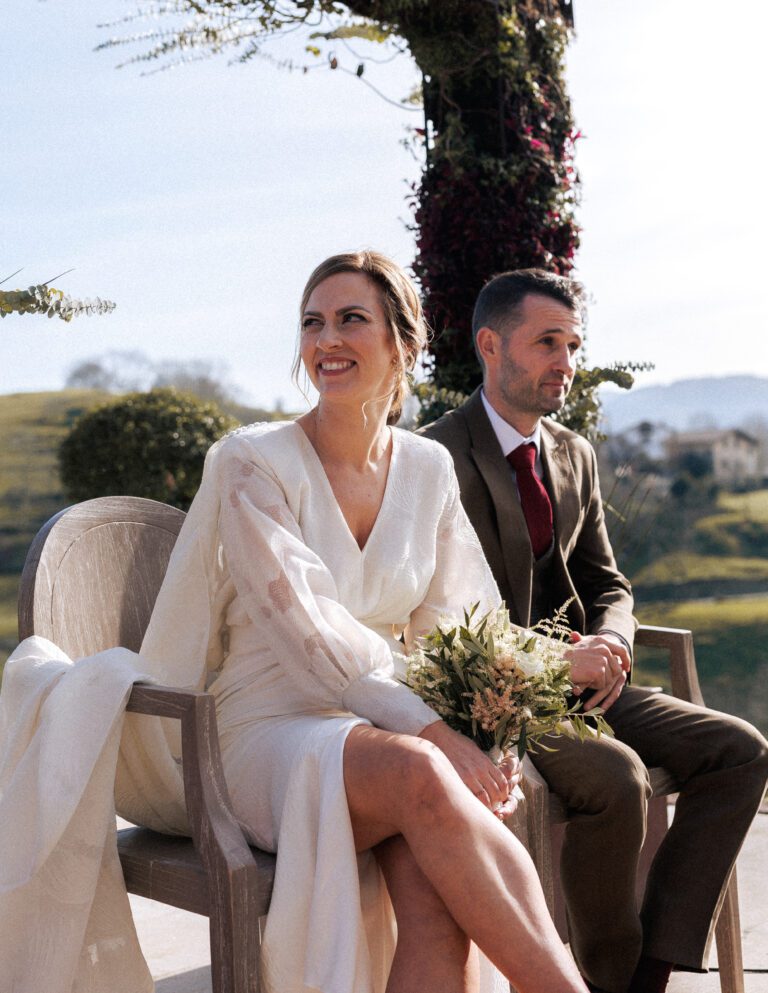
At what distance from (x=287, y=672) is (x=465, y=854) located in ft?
1.69

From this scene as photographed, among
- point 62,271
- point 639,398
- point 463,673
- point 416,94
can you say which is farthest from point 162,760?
point 639,398

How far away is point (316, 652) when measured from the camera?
2.18m

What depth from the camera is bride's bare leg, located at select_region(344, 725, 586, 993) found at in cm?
187

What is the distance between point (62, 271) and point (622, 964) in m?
1.82

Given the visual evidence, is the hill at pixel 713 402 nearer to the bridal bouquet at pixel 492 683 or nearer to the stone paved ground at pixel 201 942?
the stone paved ground at pixel 201 942

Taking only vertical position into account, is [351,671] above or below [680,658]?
above

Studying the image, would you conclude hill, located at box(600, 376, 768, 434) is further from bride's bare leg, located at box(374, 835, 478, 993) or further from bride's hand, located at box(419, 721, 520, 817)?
bride's bare leg, located at box(374, 835, 478, 993)

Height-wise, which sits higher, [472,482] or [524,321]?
[524,321]

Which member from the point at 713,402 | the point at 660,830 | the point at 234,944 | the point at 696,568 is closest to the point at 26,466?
the point at 713,402

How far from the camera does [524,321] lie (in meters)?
2.97

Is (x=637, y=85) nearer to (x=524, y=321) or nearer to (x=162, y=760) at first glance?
(x=524, y=321)

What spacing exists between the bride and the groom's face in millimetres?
325


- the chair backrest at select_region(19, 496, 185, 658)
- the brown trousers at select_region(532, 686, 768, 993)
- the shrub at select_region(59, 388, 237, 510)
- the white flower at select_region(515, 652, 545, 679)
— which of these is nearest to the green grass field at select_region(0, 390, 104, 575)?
the shrub at select_region(59, 388, 237, 510)

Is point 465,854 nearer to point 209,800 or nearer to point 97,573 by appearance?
point 209,800
